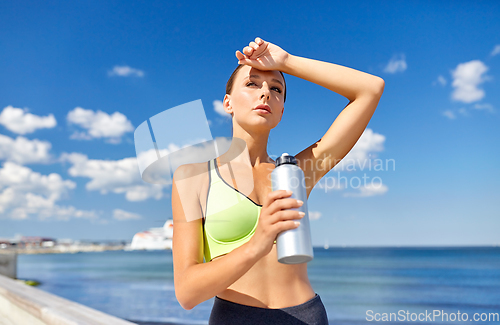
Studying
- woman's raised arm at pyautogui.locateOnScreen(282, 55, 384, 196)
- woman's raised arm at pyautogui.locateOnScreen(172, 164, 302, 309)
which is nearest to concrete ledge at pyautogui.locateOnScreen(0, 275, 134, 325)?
woman's raised arm at pyautogui.locateOnScreen(172, 164, 302, 309)

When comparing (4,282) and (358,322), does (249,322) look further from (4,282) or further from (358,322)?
(358,322)

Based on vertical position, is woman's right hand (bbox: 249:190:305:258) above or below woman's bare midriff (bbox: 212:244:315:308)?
above

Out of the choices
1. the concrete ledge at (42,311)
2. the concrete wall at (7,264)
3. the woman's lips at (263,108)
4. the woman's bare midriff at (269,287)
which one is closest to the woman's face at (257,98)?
the woman's lips at (263,108)

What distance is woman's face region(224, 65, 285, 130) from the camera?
61.3 inches

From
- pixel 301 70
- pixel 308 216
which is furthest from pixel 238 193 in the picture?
pixel 301 70

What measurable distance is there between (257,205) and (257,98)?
1.50 ft

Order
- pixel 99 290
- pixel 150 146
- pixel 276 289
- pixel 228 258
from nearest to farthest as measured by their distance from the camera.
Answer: pixel 228 258, pixel 276 289, pixel 150 146, pixel 99 290

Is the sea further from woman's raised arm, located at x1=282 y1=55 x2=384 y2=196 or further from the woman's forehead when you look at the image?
the woman's forehead

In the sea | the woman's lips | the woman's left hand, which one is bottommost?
the sea

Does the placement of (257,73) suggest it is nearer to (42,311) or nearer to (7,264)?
(42,311)

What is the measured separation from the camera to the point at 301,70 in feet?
5.37

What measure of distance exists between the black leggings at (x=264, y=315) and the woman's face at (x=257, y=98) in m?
0.72

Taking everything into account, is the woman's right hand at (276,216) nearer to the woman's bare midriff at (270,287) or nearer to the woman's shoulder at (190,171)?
the woman's bare midriff at (270,287)

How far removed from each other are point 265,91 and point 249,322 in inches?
35.5
